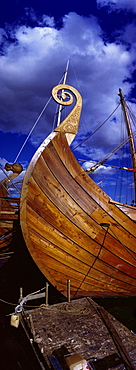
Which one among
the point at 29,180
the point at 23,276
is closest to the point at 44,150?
the point at 29,180

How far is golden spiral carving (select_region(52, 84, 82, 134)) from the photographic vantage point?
15.8 feet

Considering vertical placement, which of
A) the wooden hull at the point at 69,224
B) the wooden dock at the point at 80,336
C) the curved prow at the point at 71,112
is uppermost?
the curved prow at the point at 71,112

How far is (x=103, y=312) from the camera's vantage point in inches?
187

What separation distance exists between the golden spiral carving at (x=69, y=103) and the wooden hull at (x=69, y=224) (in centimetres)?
26

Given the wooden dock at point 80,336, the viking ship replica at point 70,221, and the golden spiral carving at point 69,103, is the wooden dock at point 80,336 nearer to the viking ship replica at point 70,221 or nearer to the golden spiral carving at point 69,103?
the viking ship replica at point 70,221

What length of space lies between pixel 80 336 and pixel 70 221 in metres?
2.14

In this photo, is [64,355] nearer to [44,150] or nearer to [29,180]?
[29,180]

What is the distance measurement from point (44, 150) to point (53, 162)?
325 mm

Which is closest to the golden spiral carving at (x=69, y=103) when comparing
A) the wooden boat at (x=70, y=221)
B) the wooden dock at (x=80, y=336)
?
the wooden boat at (x=70, y=221)

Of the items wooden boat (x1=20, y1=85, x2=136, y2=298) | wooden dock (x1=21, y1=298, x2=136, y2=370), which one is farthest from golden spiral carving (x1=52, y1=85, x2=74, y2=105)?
wooden dock (x1=21, y1=298, x2=136, y2=370)

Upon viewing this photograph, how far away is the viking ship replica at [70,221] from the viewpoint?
448 cm

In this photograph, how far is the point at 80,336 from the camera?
3.88m

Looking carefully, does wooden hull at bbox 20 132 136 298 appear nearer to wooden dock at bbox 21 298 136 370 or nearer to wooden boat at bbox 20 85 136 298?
wooden boat at bbox 20 85 136 298

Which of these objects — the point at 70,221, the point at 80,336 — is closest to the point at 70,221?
the point at 70,221
